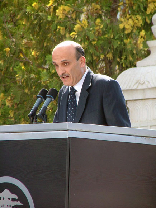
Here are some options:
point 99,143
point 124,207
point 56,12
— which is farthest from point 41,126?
point 56,12

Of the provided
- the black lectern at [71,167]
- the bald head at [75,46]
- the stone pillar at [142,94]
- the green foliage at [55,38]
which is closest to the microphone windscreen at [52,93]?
the bald head at [75,46]

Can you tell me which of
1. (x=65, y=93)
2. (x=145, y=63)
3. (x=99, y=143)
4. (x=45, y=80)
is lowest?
(x=99, y=143)

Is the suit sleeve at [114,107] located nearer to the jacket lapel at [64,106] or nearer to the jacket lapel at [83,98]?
the jacket lapel at [83,98]

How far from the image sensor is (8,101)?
11648mm

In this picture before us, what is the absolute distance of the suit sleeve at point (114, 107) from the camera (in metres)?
3.84

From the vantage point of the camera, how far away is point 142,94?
6516 mm

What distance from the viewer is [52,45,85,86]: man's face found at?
12.6 ft

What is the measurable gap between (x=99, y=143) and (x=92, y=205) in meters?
0.32

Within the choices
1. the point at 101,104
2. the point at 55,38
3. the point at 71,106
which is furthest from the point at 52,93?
the point at 55,38

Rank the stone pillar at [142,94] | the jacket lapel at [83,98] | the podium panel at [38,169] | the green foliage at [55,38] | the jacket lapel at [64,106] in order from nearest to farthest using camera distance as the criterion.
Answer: the podium panel at [38,169] < the jacket lapel at [83,98] < the jacket lapel at [64,106] < the stone pillar at [142,94] < the green foliage at [55,38]

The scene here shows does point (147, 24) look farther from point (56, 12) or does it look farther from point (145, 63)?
point (145, 63)

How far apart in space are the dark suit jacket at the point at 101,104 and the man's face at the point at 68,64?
0.08 metres

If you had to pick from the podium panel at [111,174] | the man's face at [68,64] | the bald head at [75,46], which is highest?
the bald head at [75,46]

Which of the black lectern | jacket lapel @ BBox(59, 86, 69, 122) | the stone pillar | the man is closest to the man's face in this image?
the man
